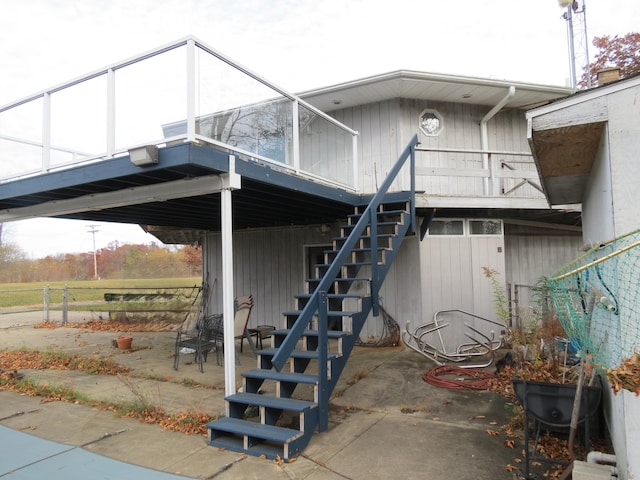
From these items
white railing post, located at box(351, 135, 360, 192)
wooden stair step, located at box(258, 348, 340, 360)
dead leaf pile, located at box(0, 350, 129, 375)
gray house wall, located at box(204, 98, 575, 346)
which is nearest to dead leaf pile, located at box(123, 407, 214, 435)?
wooden stair step, located at box(258, 348, 340, 360)

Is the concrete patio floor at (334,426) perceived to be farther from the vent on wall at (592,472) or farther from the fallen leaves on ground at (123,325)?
the fallen leaves on ground at (123,325)

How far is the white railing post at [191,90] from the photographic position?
4059mm

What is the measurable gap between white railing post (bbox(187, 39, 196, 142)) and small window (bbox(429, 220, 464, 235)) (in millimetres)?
5234

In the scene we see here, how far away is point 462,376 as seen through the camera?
5.93 m

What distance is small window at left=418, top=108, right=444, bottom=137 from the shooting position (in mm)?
8688

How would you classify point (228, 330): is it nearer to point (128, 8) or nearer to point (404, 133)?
point (404, 133)

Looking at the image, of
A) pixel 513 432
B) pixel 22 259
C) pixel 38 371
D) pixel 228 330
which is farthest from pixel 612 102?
pixel 22 259

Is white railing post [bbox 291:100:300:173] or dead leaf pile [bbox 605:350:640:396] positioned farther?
white railing post [bbox 291:100:300:173]

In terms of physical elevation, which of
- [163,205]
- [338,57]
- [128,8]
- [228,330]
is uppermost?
[338,57]

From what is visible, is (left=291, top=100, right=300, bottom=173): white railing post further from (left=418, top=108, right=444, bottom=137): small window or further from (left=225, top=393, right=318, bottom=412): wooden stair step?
(left=418, top=108, right=444, bottom=137): small window

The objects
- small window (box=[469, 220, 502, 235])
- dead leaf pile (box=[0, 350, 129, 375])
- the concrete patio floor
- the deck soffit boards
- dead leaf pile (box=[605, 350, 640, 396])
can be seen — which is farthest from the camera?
small window (box=[469, 220, 502, 235])

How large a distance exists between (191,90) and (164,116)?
0.68 m

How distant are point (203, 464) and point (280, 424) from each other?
1.01 metres

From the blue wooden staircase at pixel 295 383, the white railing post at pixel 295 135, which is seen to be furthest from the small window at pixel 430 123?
the blue wooden staircase at pixel 295 383
